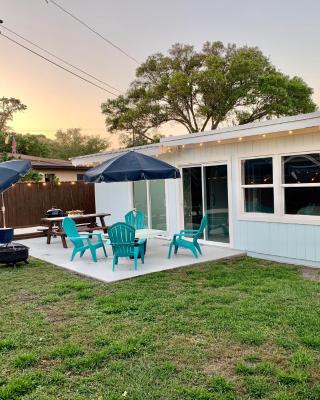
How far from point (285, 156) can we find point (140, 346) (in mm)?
5116

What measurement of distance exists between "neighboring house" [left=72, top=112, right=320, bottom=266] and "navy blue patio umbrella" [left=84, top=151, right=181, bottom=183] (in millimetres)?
1425

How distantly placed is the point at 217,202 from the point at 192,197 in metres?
0.84

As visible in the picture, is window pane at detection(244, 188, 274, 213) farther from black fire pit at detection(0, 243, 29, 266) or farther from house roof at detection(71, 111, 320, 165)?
black fire pit at detection(0, 243, 29, 266)

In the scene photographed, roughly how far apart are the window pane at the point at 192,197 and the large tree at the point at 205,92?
699 inches

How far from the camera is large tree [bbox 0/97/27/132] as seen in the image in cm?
3184

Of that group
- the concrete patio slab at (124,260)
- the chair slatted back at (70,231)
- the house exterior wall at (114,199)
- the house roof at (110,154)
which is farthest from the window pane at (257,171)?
the house exterior wall at (114,199)

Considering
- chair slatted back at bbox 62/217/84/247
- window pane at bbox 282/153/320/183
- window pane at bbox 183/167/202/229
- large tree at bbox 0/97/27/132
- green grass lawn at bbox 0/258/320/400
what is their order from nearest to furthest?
green grass lawn at bbox 0/258/320/400 < window pane at bbox 282/153/320/183 < chair slatted back at bbox 62/217/84/247 < window pane at bbox 183/167/202/229 < large tree at bbox 0/97/27/132

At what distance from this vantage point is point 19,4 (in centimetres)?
1255

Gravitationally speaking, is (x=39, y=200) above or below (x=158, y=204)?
above

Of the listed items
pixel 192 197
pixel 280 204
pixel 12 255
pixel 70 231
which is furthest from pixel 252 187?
pixel 12 255

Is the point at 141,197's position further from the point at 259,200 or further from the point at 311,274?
the point at 311,274

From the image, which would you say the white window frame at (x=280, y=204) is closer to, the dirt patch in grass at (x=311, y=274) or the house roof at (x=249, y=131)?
the house roof at (x=249, y=131)

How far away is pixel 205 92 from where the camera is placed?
26391 millimetres

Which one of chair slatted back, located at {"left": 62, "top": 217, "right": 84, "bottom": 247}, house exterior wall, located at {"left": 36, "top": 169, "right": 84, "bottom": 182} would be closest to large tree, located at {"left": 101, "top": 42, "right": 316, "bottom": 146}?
house exterior wall, located at {"left": 36, "top": 169, "right": 84, "bottom": 182}
